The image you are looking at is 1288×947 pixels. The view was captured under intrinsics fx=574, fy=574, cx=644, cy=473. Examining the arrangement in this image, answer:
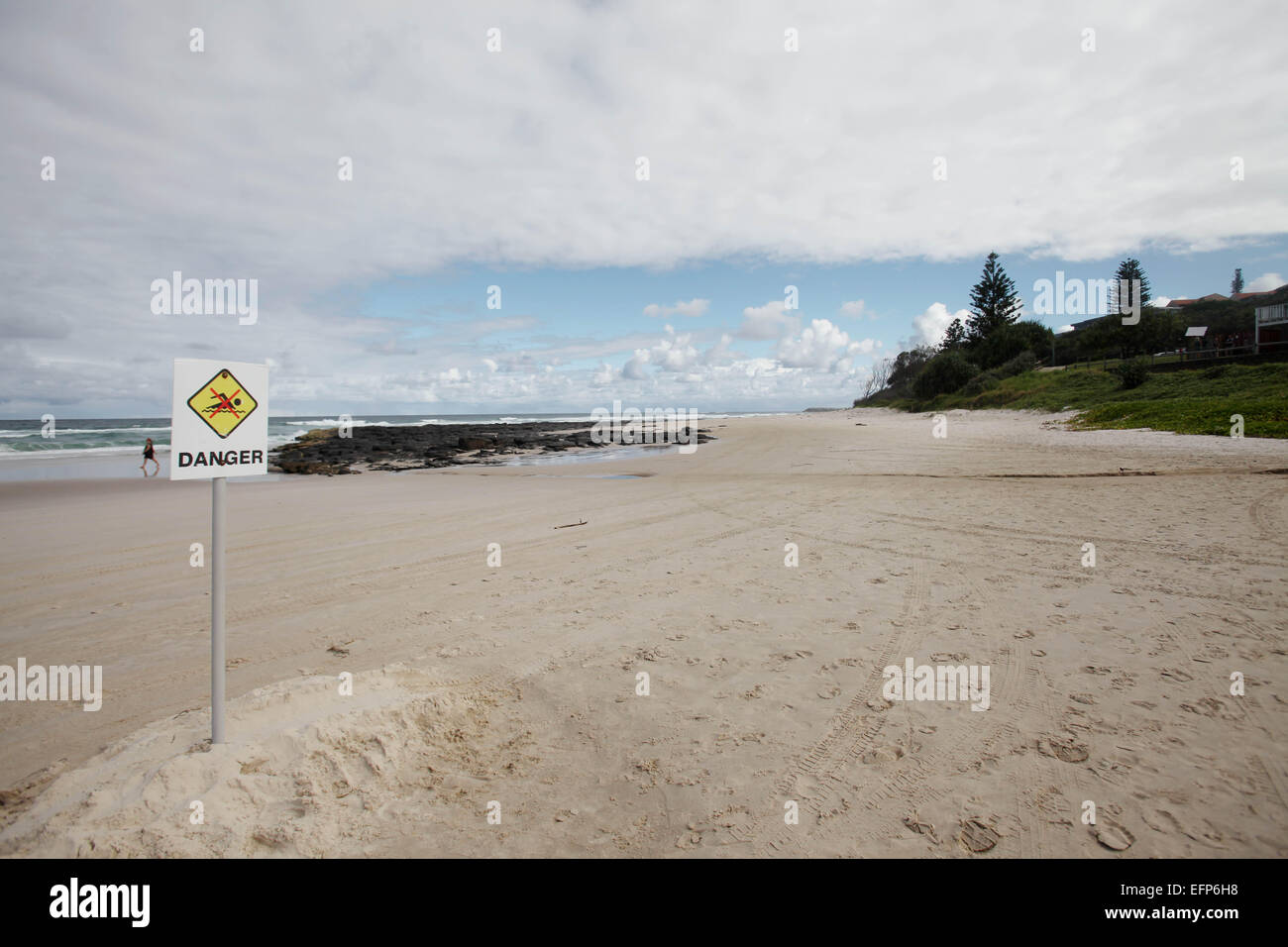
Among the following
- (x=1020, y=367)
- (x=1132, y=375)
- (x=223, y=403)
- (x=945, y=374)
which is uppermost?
(x=1020, y=367)

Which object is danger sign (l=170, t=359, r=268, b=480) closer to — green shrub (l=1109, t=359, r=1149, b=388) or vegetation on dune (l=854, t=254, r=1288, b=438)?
vegetation on dune (l=854, t=254, r=1288, b=438)

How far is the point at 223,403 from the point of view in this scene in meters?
3.17

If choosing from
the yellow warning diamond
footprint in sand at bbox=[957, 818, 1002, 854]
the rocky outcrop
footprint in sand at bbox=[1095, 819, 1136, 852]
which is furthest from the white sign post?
the rocky outcrop

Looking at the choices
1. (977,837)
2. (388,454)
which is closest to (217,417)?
(977,837)

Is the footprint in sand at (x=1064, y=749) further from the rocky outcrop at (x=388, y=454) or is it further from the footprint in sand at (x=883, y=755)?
the rocky outcrop at (x=388, y=454)

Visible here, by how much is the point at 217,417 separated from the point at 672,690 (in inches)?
137

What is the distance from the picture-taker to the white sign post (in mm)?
2975

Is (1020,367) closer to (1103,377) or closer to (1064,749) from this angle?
(1103,377)

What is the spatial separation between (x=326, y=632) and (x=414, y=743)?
101 inches

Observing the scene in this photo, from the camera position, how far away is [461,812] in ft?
10.4

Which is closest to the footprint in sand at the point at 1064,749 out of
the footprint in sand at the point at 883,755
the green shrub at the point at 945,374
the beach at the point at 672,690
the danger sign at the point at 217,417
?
the beach at the point at 672,690
